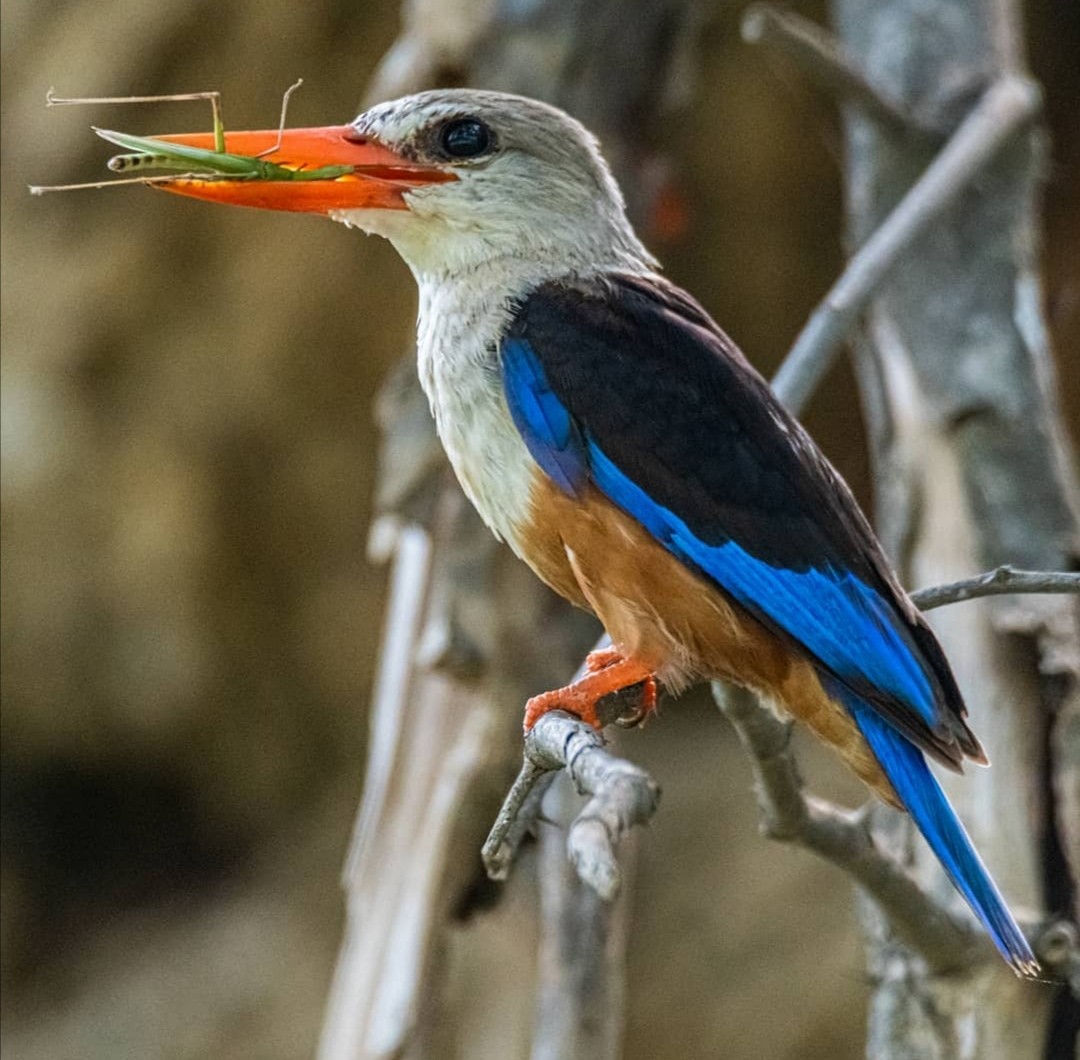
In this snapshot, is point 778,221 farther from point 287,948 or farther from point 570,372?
point 570,372

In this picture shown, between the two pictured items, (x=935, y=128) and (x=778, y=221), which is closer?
(x=935, y=128)

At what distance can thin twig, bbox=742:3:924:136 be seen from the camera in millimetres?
3195

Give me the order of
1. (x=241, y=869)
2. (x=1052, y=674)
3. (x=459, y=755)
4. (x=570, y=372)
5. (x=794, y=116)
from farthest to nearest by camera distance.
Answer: (x=241, y=869) < (x=794, y=116) < (x=459, y=755) < (x=1052, y=674) < (x=570, y=372)

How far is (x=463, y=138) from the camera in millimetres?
2836

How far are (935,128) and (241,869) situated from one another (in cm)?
384

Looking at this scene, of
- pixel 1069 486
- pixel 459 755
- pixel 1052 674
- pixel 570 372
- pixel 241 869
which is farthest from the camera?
pixel 241 869

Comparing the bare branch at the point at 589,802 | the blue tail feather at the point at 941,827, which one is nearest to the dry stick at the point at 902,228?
the blue tail feather at the point at 941,827

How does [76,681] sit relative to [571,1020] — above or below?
below

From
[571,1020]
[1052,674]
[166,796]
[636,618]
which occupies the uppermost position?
[636,618]

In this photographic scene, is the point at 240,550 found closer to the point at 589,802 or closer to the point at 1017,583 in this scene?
the point at 1017,583

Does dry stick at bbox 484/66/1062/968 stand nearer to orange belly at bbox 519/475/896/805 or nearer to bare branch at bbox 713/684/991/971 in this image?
bare branch at bbox 713/684/991/971

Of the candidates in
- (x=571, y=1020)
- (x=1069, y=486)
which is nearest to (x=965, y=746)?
(x=1069, y=486)

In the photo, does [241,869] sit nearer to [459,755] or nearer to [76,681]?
[76,681]

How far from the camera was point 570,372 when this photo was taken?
2.62m
